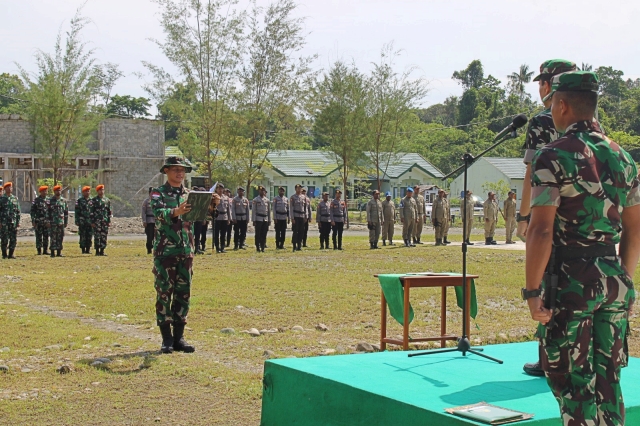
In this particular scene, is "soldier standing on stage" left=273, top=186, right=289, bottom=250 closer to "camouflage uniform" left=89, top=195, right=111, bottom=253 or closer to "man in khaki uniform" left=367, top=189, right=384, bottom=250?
"man in khaki uniform" left=367, top=189, right=384, bottom=250

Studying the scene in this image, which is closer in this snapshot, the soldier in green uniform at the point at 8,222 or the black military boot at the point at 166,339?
the black military boot at the point at 166,339

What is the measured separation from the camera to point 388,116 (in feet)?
136

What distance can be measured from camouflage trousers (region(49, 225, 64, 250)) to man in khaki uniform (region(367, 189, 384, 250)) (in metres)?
9.63

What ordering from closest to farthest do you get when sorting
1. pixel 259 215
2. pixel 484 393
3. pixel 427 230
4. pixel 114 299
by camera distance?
pixel 484 393
pixel 114 299
pixel 259 215
pixel 427 230

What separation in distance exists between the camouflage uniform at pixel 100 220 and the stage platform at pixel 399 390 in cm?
1749

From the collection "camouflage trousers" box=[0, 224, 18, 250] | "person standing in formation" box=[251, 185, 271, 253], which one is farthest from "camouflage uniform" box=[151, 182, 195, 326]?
"person standing in formation" box=[251, 185, 271, 253]

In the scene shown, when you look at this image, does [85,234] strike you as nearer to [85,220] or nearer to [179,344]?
[85,220]

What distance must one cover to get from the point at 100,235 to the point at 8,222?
2503 mm

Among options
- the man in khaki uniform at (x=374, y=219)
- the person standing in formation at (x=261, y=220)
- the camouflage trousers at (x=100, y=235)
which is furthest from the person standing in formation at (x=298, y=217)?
the camouflage trousers at (x=100, y=235)

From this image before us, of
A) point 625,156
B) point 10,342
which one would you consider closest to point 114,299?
point 10,342

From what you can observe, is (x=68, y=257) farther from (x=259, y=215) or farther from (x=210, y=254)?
(x=259, y=215)

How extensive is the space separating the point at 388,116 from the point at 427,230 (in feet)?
19.1

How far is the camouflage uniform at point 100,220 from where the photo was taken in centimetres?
2295

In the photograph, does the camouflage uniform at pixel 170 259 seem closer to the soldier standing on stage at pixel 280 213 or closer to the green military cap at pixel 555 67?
the green military cap at pixel 555 67
